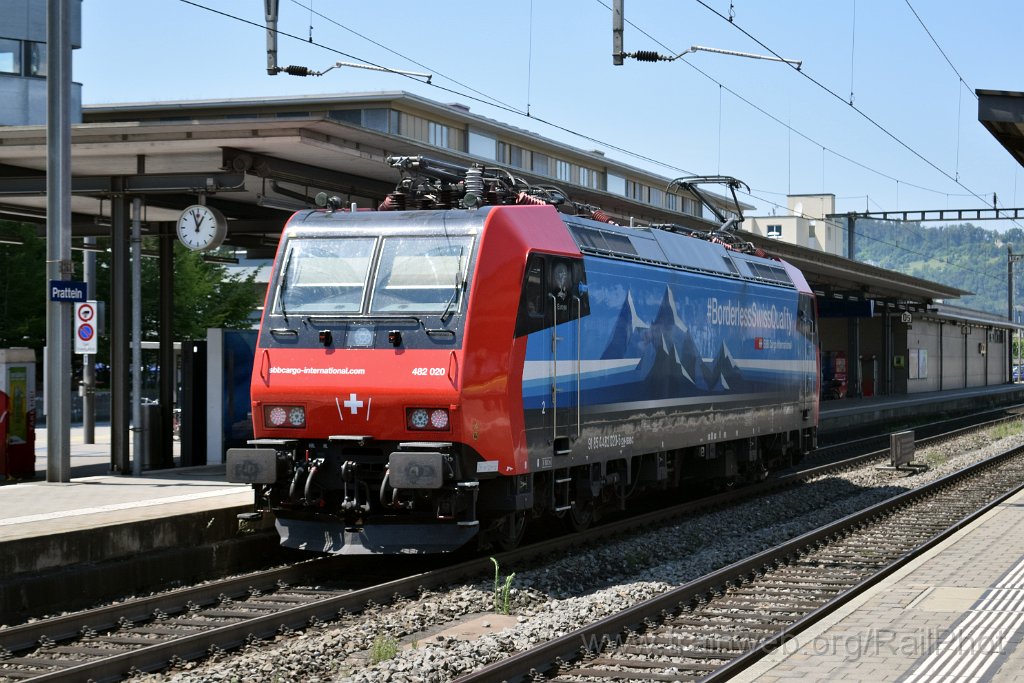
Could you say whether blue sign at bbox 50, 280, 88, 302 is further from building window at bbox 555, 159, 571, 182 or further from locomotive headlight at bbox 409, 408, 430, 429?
building window at bbox 555, 159, 571, 182

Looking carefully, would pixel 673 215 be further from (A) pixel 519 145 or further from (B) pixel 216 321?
(A) pixel 519 145

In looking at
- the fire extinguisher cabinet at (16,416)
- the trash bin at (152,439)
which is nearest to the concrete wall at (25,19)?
the fire extinguisher cabinet at (16,416)

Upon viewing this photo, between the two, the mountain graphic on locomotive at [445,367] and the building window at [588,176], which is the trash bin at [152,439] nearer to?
the mountain graphic on locomotive at [445,367]

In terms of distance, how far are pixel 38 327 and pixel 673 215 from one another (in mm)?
22490

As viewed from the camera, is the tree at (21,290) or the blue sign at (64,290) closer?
the blue sign at (64,290)

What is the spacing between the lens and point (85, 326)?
16.1 meters

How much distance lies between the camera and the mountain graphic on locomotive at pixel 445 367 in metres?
11.2

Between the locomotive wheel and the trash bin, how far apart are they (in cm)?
740

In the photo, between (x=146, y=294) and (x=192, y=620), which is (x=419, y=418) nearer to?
(x=192, y=620)

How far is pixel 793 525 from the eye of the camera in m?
16.0

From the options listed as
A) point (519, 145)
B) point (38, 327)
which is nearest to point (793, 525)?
point (38, 327)

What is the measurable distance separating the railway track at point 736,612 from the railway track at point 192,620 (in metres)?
2.15

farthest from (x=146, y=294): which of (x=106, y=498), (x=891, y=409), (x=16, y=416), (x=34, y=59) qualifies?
(x=106, y=498)

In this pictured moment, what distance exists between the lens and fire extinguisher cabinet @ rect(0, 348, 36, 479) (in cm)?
1708
